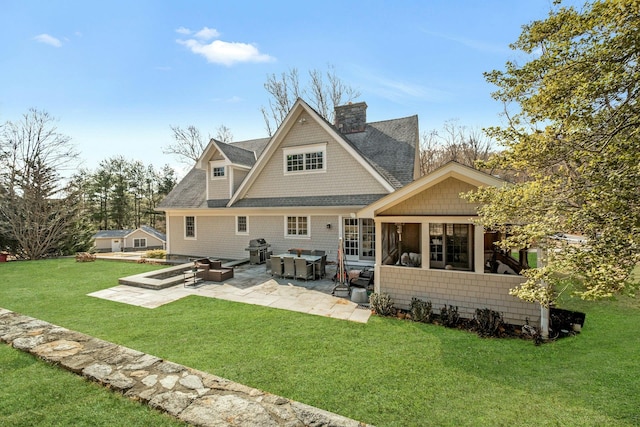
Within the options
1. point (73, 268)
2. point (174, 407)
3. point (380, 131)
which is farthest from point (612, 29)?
point (73, 268)

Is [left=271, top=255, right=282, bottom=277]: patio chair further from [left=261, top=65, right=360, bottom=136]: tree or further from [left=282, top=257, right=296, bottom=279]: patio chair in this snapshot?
[left=261, top=65, right=360, bottom=136]: tree

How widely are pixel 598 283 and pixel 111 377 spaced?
6389mm

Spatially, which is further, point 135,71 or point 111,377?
point 135,71

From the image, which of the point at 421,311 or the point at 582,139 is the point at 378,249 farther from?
the point at 582,139

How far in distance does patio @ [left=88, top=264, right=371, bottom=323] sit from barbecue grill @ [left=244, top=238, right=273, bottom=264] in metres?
2.41

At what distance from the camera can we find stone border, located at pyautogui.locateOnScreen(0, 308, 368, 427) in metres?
3.14

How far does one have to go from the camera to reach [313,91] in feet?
84.0

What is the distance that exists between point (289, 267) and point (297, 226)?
11.4 feet

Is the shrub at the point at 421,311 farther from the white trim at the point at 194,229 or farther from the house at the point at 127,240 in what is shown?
the house at the point at 127,240

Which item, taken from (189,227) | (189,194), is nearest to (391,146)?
(189,194)

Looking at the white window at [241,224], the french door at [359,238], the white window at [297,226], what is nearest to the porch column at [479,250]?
the french door at [359,238]

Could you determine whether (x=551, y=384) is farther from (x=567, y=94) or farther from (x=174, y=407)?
(x=174, y=407)

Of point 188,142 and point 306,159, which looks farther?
point 188,142

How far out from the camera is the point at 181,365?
14.0 feet
